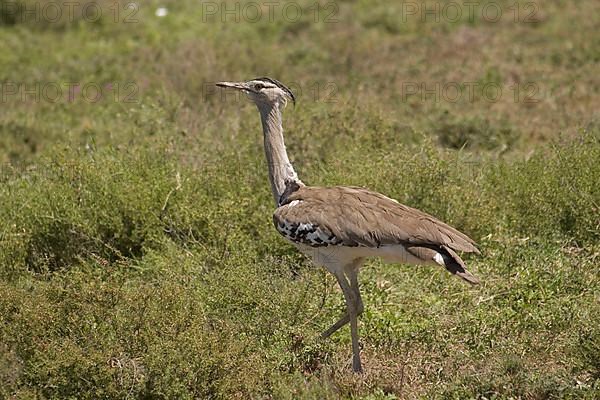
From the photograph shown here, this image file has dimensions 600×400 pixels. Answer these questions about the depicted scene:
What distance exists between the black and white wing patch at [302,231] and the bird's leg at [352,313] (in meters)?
0.18

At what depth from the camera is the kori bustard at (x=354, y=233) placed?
420cm

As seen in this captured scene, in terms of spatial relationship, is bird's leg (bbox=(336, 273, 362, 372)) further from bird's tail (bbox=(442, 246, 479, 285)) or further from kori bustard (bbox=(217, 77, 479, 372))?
bird's tail (bbox=(442, 246, 479, 285))

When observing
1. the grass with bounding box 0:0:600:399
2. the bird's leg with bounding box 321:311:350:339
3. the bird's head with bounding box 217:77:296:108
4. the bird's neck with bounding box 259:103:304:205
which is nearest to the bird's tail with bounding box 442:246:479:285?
the grass with bounding box 0:0:600:399

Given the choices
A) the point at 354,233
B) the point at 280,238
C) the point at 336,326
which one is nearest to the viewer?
the point at 354,233

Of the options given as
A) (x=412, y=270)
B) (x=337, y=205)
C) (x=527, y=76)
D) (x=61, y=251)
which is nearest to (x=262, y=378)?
(x=337, y=205)

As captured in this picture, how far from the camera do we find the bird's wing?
4.22m

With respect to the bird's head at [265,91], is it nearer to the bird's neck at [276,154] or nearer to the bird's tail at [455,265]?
the bird's neck at [276,154]

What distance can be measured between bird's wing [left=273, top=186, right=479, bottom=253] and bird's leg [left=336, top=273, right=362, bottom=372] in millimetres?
196

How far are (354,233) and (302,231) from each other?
24 centimetres

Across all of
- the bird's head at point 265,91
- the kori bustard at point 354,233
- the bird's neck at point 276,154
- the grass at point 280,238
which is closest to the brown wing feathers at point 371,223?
the kori bustard at point 354,233

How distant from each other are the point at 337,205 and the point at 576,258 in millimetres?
1555

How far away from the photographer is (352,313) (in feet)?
14.5

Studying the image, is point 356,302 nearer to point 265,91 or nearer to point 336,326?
point 336,326

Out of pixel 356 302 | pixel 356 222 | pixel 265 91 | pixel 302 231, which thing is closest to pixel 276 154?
pixel 265 91
